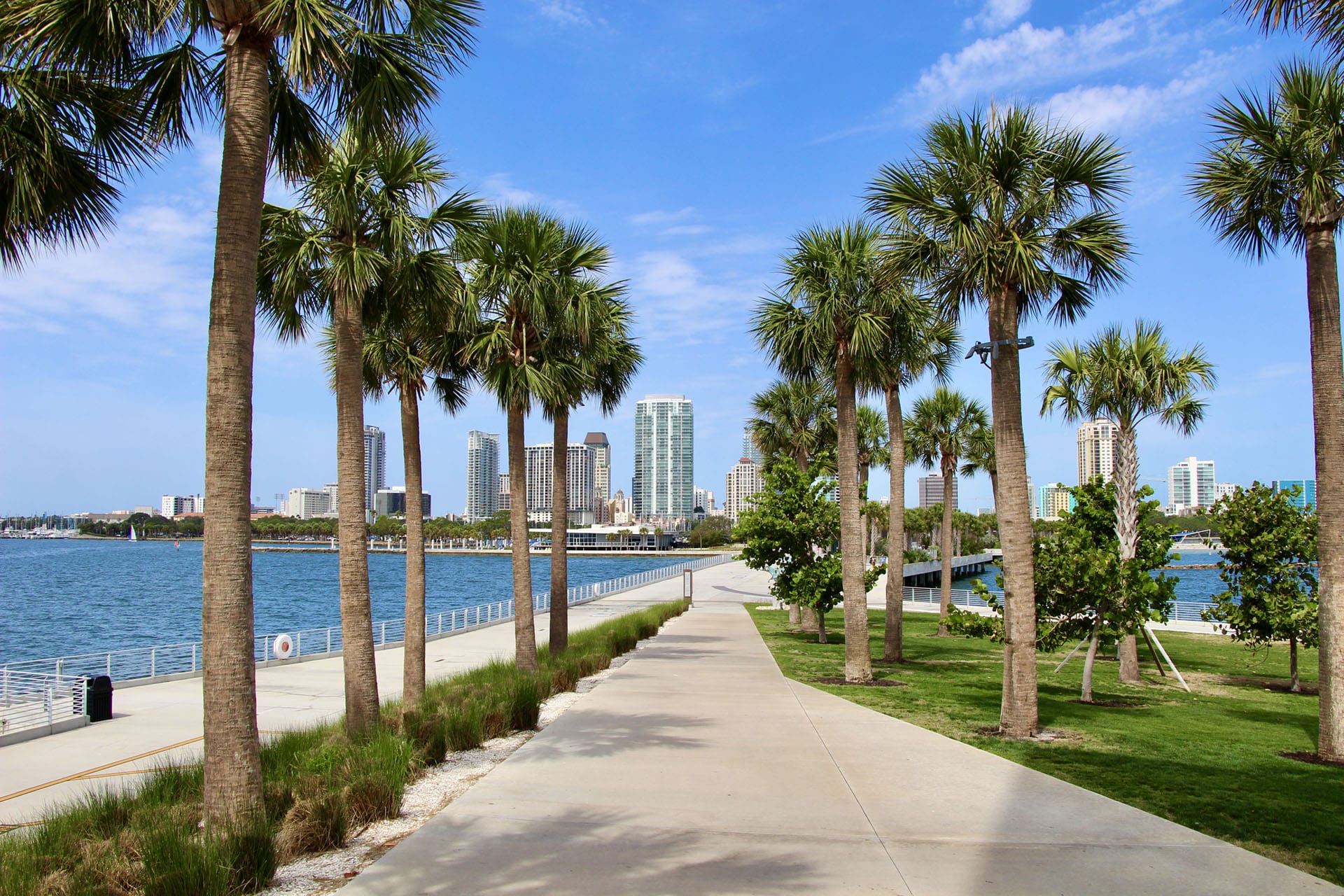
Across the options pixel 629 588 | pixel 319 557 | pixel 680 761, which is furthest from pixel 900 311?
pixel 319 557

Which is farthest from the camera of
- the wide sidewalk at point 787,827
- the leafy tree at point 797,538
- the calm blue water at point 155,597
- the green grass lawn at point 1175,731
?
the calm blue water at point 155,597

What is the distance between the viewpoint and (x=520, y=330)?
1638 centimetres

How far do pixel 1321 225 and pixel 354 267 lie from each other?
37.8ft

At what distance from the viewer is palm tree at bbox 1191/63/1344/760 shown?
1000 cm

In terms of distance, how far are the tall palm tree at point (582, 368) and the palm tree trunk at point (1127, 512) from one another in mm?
10652

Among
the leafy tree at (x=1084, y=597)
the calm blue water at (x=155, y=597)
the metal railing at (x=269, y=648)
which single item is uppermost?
the leafy tree at (x=1084, y=597)

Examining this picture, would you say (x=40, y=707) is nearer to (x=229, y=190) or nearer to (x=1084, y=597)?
(x=229, y=190)

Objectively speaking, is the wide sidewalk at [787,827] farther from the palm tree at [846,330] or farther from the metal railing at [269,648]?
the metal railing at [269,648]

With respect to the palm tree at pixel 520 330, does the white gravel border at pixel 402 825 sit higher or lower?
lower

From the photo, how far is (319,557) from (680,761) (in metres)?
188

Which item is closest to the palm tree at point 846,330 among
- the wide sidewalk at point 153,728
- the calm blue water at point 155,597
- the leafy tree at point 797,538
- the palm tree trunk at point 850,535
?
the palm tree trunk at point 850,535

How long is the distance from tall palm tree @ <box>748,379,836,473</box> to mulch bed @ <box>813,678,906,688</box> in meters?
15.6

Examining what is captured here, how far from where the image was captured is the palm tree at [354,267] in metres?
9.70

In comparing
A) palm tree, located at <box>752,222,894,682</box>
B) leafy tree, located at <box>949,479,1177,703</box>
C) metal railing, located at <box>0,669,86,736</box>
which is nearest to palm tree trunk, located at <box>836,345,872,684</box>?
palm tree, located at <box>752,222,894,682</box>
